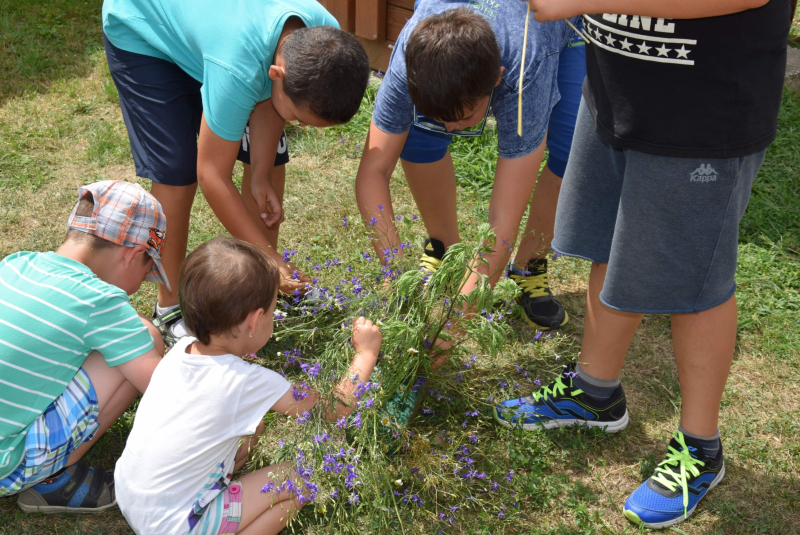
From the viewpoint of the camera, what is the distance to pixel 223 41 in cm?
229

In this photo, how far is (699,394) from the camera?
2.06 m

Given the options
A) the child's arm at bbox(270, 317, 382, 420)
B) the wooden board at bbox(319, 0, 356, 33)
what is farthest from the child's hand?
the wooden board at bbox(319, 0, 356, 33)

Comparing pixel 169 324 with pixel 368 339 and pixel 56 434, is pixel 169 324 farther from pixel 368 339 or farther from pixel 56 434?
pixel 368 339

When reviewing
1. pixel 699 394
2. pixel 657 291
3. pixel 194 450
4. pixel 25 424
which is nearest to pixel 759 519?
pixel 699 394

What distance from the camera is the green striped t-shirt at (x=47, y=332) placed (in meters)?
1.90

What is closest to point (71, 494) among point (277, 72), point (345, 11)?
point (277, 72)

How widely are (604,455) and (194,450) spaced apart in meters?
1.43

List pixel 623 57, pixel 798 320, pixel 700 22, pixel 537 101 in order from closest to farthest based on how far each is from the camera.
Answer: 1. pixel 700 22
2. pixel 623 57
3. pixel 537 101
4. pixel 798 320

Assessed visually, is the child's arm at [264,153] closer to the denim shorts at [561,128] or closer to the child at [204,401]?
the denim shorts at [561,128]

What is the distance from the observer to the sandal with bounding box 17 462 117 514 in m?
2.13

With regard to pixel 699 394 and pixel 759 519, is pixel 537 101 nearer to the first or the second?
pixel 699 394

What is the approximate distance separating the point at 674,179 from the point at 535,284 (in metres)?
1.30

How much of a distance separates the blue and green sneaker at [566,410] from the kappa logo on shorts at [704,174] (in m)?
0.92

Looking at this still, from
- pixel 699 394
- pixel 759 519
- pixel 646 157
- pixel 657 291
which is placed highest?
pixel 646 157
